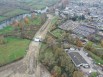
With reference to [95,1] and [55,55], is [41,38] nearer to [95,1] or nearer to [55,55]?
[55,55]

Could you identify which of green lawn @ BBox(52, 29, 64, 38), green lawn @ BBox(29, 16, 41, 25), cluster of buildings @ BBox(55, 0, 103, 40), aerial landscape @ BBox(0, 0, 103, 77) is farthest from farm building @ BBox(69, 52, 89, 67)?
green lawn @ BBox(29, 16, 41, 25)

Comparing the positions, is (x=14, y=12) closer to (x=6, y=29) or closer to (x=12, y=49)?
(x=6, y=29)

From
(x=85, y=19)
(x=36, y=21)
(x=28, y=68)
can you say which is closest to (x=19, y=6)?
(x=36, y=21)

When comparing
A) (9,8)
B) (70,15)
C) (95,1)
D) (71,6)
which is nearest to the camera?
(70,15)

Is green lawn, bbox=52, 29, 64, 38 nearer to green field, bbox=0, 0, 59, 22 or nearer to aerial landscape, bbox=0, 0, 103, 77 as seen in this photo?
aerial landscape, bbox=0, 0, 103, 77

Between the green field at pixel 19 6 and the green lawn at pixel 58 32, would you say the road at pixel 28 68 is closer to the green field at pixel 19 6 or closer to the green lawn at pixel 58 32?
the green lawn at pixel 58 32

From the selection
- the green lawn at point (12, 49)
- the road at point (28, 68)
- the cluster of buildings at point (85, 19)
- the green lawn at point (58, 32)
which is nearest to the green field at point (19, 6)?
the cluster of buildings at point (85, 19)

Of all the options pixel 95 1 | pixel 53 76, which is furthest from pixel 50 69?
pixel 95 1
